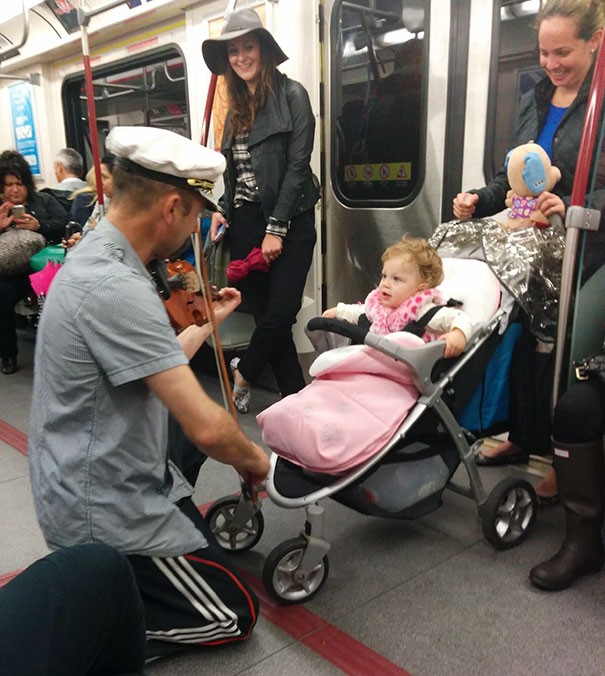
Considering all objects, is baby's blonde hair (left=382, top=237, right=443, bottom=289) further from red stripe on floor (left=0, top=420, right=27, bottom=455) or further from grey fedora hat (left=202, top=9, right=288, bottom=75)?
red stripe on floor (left=0, top=420, right=27, bottom=455)

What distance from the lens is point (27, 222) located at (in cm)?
496

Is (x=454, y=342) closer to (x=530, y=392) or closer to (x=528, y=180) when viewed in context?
(x=530, y=392)

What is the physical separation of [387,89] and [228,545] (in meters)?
2.52

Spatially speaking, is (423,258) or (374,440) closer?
(374,440)

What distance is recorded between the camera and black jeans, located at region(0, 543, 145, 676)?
92cm

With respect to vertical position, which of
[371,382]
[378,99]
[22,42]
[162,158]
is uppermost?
[22,42]

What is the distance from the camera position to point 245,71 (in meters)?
3.40

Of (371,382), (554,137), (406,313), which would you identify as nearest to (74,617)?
(371,382)

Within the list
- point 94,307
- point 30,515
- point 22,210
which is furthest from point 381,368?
point 22,210

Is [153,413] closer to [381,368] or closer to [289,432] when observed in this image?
[289,432]

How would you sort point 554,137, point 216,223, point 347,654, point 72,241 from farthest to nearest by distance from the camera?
point 72,241 → point 216,223 → point 554,137 → point 347,654

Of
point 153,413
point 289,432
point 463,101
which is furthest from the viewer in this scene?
point 463,101

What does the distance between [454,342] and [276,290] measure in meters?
1.66

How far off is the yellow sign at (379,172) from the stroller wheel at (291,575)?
2210mm
